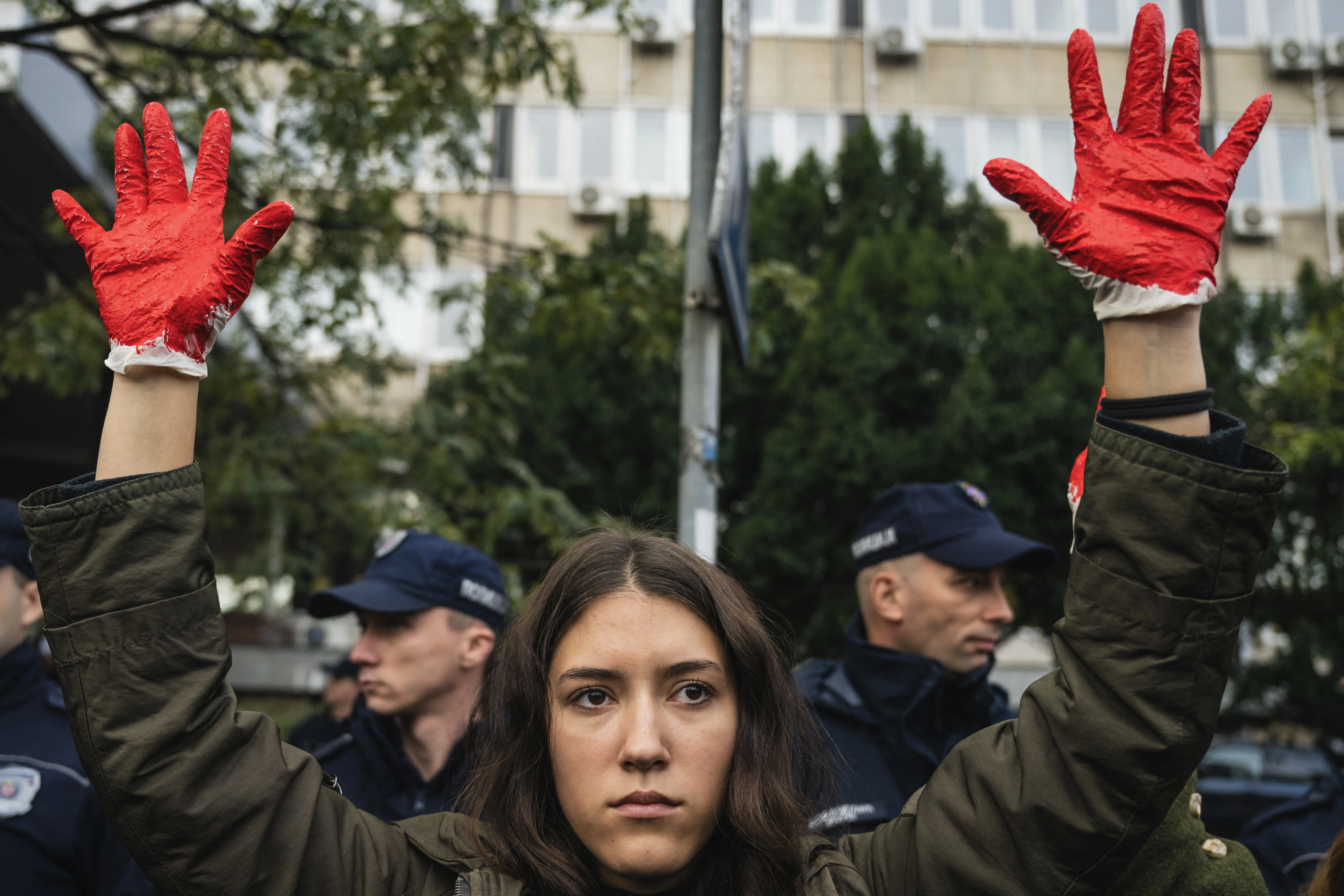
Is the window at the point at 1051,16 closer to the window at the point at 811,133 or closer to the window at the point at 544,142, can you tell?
the window at the point at 811,133

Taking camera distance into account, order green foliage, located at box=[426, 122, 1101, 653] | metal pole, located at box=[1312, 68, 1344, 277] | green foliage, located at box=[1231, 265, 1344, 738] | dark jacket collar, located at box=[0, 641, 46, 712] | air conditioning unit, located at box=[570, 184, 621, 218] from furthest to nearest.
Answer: metal pole, located at box=[1312, 68, 1344, 277], air conditioning unit, located at box=[570, 184, 621, 218], green foliage, located at box=[1231, 265, 1344, 738], green foliage, located at box=[426, 122, 1101, 653], dark jacket collar, located at box=[0, 641, 46, 712]

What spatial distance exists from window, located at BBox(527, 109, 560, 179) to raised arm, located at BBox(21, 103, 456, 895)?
603 inches

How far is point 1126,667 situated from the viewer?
1.29m

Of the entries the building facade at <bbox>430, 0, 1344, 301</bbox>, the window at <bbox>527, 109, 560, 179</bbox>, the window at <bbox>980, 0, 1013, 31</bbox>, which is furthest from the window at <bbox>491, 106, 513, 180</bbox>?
the window at <bbox>980, 0, 1013, 31</bbox>

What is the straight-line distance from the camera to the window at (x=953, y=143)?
1586 centimetres

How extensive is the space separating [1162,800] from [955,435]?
30.0 ft

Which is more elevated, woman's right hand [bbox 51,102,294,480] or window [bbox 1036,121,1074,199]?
window [bbox 1036,121,1074,199]

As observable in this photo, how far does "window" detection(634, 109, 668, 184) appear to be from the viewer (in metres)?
16.0

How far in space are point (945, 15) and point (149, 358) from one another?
1740 cm

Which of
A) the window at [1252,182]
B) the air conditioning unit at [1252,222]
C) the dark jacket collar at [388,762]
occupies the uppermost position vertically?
the window at [1252,182]

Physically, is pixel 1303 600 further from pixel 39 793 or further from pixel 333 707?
pixel 39 793

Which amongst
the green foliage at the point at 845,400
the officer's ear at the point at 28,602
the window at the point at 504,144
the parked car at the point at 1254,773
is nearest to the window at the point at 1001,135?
the green foliage at the point at 845,400

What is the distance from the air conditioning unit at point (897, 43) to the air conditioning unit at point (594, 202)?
467 cm

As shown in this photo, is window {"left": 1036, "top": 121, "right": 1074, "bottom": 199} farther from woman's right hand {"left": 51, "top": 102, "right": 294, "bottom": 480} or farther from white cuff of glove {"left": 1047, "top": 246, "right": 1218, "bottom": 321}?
woman's right hand {"left": 51, "top": 102, "right": 294, "bottom": 480}
